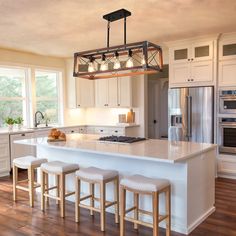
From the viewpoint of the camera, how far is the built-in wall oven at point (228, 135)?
482 cm

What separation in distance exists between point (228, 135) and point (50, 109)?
14.3 ft

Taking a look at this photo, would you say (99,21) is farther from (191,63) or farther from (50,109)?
(50,109)

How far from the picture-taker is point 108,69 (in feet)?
11.4

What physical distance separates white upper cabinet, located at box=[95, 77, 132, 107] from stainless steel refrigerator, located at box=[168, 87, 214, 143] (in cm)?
131

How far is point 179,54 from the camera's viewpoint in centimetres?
533

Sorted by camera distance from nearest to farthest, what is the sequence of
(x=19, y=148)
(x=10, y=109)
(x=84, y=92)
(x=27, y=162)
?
(x=27, y=162), (x=19, y=148), (x=10, y=109), (x=84, y=92)

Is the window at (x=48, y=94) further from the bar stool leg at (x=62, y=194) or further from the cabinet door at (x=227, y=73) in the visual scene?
the cabinet door at (x=227, y=73)

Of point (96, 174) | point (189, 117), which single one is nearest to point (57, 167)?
point (96, 174)

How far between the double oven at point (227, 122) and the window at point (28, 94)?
13.5ft

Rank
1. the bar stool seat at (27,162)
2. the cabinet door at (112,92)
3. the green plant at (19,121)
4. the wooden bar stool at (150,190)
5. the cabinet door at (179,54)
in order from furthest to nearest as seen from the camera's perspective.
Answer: the cabinet door at (112,92)
the green plant at (19,121)
the cabinet door at (179,54)
the bar stool seat at (27,162)
the wooden bar stool at (150,190)

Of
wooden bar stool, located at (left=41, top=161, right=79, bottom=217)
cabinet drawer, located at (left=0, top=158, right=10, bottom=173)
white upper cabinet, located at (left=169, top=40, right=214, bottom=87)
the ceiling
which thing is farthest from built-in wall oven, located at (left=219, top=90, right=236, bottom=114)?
cabinet drawer, located at (left=0, top=158, right=10, bottom=173)

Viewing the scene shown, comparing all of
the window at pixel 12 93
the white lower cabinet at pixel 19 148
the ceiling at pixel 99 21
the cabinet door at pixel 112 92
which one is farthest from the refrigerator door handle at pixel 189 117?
the window at pixel 12 93

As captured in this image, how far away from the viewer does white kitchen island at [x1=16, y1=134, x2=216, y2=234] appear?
9.45 ft

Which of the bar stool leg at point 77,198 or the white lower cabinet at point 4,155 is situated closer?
the bar stool leg at point 77,198
